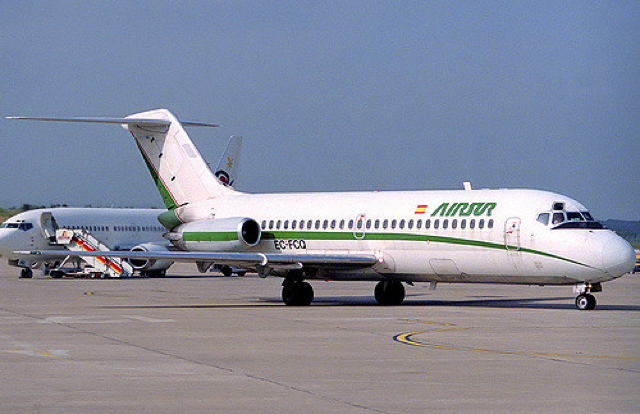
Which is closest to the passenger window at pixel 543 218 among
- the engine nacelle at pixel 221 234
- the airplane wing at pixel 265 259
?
the airplane wing at pixel 265 259

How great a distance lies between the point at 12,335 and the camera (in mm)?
19438

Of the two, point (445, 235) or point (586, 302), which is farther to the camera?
point (445, 235)

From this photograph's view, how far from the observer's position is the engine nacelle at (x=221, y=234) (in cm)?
3162

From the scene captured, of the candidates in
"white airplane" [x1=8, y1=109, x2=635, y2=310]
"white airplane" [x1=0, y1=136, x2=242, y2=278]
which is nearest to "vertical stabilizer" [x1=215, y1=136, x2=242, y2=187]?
"white airplane" [x1=0, y1=136, x2=242, y2=278]

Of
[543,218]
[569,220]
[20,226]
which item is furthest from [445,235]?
[20,226]

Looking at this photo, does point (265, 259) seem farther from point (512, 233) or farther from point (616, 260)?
point (616, 260)

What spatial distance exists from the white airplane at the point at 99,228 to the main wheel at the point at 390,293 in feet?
77.7

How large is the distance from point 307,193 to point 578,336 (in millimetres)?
15476

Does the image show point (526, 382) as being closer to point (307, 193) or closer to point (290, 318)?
point (290, 318)

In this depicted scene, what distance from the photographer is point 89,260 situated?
5675 cm

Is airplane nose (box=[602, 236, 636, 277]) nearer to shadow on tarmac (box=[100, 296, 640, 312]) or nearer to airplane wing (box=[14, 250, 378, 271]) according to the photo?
shadow on tarmac (box=[100, 296, 640, 312])

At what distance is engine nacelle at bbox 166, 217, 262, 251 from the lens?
104 ft

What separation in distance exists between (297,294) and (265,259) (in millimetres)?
2103

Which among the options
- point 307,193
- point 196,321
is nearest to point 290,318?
point 196,321
